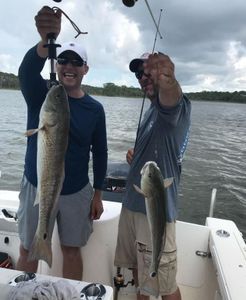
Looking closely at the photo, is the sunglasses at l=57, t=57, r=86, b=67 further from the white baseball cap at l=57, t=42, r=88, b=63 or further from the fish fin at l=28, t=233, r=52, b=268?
the fish fin at l=28, t=233, r=52, b=268

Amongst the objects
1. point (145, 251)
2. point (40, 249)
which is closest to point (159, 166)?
point (145, 251)

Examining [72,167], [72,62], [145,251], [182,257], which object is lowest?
[182,257]

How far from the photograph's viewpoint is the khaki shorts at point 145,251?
9.56ft

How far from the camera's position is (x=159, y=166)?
2830 millimetres

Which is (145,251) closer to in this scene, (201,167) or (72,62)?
(72,62)

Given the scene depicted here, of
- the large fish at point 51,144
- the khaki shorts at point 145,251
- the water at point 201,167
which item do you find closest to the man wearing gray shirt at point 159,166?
the khaki shorts at point 145,251

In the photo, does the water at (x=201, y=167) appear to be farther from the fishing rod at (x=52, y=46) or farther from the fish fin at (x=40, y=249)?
the fishing rod at (x=52, y=46)

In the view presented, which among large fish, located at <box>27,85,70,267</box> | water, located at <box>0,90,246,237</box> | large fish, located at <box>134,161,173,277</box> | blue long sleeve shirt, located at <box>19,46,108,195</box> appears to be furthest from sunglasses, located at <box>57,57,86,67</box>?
water, located at <box>0,90,246,237</box>

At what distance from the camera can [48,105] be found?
222 cm

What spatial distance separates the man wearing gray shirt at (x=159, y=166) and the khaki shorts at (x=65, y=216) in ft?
1.12

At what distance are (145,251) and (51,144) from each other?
127cm

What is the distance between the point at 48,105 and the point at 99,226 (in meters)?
1.74

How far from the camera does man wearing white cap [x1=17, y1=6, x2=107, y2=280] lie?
3068mm

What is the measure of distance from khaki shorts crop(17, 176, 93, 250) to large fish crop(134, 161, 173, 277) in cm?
101
